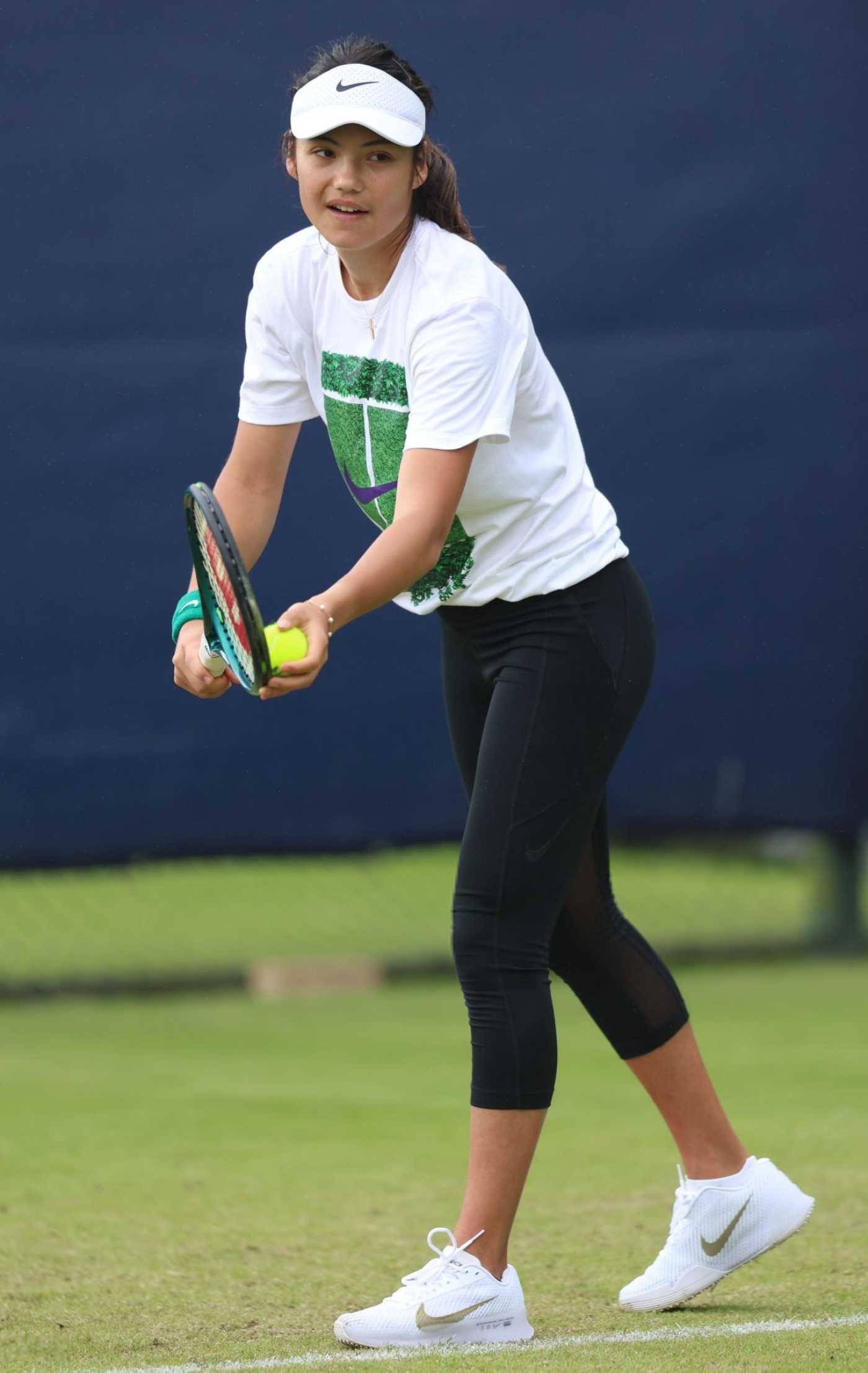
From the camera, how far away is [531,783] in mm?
2211

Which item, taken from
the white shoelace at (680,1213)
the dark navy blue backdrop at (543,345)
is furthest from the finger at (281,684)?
the dark navy blue backdrop at (543,345)

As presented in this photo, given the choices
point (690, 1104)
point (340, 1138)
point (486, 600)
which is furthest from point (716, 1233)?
point (340, 1138)

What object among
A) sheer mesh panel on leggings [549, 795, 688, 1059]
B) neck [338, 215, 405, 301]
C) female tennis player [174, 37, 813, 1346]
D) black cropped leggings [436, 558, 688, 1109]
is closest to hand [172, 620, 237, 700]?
female tennis player [174, 37, 813, 1346]

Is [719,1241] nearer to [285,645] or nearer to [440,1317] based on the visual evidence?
[440,1317]

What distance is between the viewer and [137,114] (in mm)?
4410

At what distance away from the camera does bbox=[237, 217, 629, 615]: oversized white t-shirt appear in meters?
2.10

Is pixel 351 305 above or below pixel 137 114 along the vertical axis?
below

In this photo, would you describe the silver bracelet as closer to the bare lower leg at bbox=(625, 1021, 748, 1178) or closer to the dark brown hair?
the dark brown hair

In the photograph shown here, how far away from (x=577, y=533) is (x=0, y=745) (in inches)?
98.1

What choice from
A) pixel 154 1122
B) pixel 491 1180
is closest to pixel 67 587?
pixel 154 1122

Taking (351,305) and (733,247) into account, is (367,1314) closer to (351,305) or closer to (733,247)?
(351,305)

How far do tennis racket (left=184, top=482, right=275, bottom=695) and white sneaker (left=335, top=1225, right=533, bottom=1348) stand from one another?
68cm

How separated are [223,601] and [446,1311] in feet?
2.69

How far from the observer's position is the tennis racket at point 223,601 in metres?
1.88
